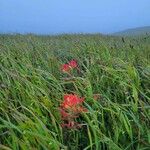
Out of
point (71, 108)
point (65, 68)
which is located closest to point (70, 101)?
point (71, 108)

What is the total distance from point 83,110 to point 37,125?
Answer: 465mm

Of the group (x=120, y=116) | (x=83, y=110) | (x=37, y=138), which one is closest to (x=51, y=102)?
(x=83, y=110)

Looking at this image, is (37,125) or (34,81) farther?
(34,81)

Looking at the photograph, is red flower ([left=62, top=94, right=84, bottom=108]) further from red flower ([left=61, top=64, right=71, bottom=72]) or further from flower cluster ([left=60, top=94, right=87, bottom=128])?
red flower ([left=61, top=64, right=71, bottom=72])

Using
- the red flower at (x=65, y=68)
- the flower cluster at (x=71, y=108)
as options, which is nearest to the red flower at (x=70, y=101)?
the flower cluster at (x=71, y=108)

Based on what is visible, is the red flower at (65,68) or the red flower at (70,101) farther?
the red flower at (65,68)

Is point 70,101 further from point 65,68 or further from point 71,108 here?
point 65,68

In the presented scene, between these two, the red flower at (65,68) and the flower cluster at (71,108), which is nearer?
the flower cluster at (71,108)

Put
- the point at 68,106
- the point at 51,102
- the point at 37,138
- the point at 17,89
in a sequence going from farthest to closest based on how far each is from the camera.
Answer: the point at 17,89, the point at 51,102, the point at 68,106, the point at 37,138

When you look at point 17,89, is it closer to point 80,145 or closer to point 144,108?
point 80,145

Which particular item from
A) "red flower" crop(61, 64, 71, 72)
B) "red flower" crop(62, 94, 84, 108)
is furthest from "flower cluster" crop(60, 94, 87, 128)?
"red flower" crop(61, 64, 71, 72)

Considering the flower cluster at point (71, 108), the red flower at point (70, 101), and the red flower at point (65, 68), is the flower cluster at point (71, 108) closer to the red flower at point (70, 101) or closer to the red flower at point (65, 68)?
the red flower at point (70, 101)

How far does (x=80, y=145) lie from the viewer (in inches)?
97.8

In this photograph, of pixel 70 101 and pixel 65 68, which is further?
pixel 65 68
